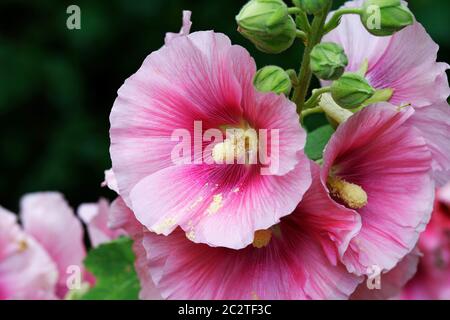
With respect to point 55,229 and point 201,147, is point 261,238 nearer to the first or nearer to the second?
point 201,147

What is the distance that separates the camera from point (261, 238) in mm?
750

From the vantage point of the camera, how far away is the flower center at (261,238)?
75cm

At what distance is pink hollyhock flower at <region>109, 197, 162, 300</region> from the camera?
0.80 m

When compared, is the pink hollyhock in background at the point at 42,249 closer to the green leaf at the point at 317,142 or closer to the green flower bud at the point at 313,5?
the green leaf at the point at 317,142

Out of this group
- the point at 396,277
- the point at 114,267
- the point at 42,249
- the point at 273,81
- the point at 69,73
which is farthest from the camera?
the point at 69,73

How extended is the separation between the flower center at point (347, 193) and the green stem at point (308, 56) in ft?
0.23

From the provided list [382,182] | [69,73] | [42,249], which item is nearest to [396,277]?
[382,182]

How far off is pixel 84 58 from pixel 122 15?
0.16 meters

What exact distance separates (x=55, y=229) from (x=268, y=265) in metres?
0.46

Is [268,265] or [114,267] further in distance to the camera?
[114,267]

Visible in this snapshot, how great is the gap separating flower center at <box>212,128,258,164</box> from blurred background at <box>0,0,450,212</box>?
137cm

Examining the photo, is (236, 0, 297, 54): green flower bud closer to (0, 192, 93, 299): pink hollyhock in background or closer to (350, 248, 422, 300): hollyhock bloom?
(350, 248, 422, 300): hollyhock bloom

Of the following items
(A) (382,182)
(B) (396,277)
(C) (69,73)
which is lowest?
(C) (69,73)
